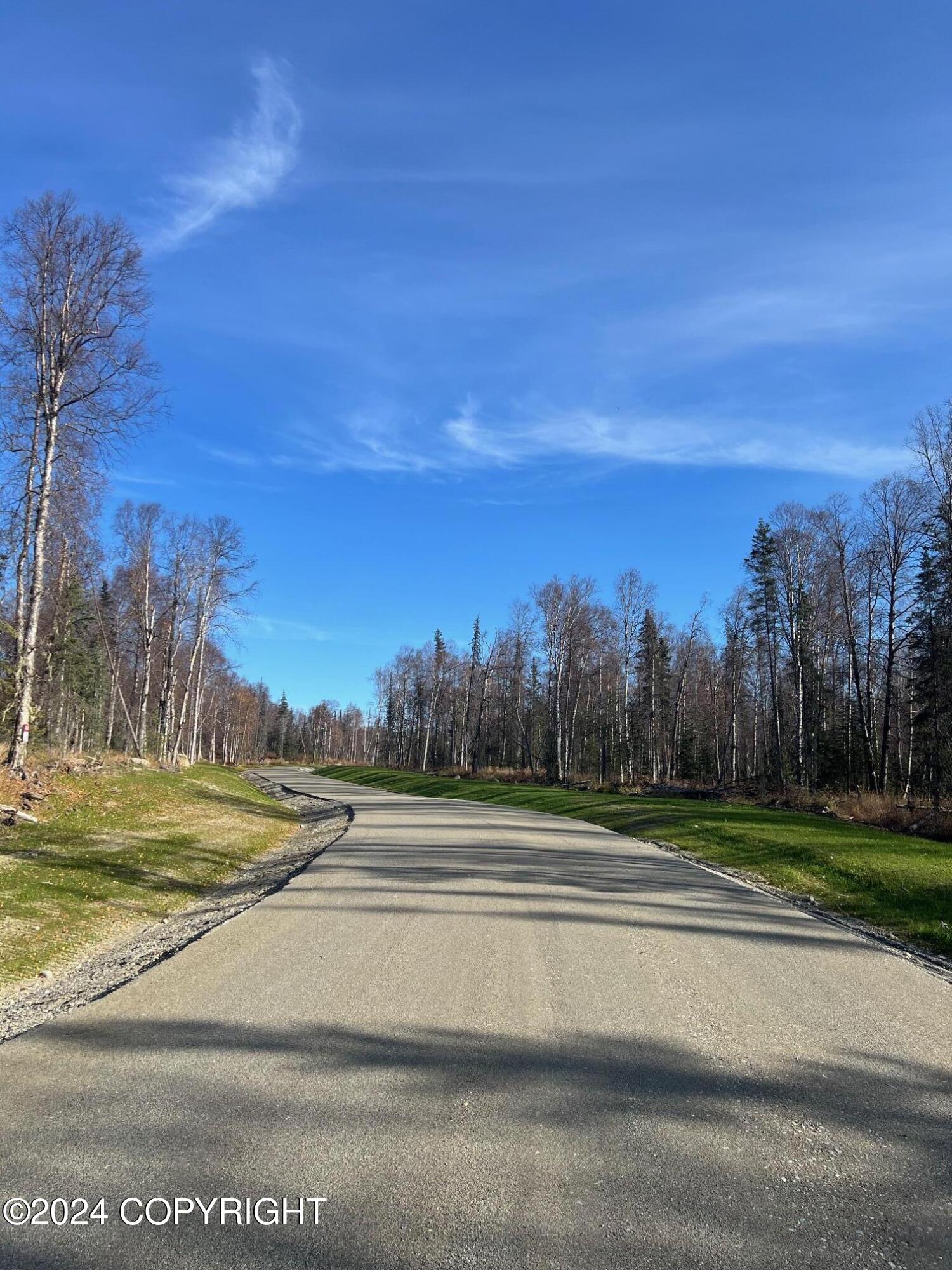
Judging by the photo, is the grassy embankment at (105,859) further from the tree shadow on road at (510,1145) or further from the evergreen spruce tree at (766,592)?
the evergreen spruce tree at (766,592)

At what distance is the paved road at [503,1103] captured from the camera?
284 cm

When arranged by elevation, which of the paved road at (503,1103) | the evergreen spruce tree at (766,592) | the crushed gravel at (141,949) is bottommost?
the crushed gravel at (141,949)

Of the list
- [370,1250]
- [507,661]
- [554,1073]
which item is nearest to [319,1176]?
[370,1250]

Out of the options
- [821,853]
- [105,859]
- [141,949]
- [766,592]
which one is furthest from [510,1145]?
[766,592]

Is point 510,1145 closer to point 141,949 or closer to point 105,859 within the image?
point 141,949

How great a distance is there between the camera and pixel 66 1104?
3871 mm

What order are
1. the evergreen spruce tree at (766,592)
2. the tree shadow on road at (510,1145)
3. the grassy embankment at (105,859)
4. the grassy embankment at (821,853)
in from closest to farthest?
the tree shadow on road at (510,1145) < the grassy embankment at (105,859) < the grassy embankment at (821,853) < the evergreen spruce tree at (766,592)

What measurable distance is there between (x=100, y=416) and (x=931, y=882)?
19132 millimetres

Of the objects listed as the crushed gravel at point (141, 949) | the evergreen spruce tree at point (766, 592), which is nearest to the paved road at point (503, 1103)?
the crushed gravel at point (141, 949)

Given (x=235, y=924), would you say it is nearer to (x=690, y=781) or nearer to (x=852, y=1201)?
(x=852, y=1201)

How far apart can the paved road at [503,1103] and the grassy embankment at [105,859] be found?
6.01ft

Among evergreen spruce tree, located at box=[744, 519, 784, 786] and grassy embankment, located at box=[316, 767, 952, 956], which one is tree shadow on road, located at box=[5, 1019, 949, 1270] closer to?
grassy embankment, located at box=[316, 767, 952, 956]

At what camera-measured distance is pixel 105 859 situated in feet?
37.8

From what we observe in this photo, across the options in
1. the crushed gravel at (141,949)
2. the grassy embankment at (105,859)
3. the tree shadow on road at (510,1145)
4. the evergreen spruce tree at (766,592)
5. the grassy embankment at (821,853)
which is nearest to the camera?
the tree shadow on road at (510,1145)
